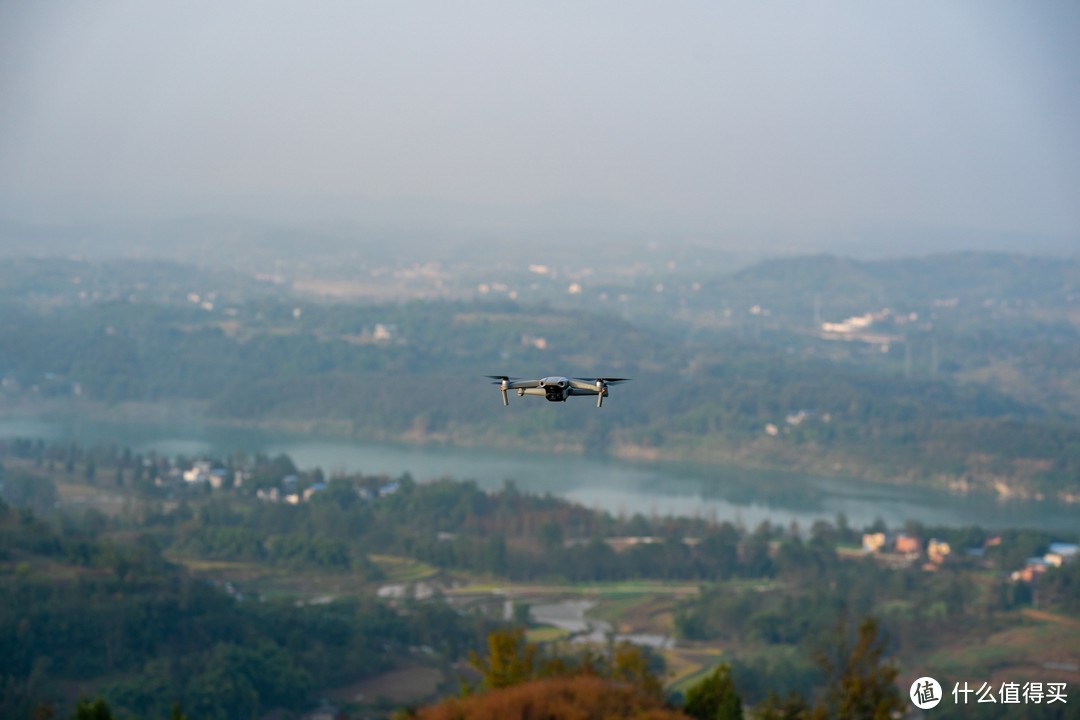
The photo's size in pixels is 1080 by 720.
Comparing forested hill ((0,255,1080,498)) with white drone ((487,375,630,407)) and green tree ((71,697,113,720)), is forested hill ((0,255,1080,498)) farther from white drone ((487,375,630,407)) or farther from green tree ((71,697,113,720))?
white drone ((487,375,630,407))

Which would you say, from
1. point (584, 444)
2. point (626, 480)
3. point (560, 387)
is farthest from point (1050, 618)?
point (560, 387)

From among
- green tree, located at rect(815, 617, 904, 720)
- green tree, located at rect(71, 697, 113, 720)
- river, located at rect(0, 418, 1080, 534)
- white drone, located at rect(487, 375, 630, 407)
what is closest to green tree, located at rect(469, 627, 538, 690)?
green tree, located at rect(815, 617, 904, 720)

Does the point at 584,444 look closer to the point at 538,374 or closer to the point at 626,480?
the point at 538,374

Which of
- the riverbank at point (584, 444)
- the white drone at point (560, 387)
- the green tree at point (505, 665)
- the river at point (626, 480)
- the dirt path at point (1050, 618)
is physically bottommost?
the dirt path at point (1050, 618)

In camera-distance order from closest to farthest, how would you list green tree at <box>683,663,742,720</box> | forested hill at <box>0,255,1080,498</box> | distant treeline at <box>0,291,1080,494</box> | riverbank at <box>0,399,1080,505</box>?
1. green tree at <box>683,663,742,720</box>
2. riverbank at <box>0,399,1080,505</box>
3. distant treeline at <box>0,291,1080,494</box>
4. forested hill at <box>0,255,1080,498</box>

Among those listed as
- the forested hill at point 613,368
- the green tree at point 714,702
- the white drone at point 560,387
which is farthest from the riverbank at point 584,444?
the white drone at point 560,387

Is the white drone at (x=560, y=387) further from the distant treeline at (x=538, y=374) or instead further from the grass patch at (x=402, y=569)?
the distant treeline at (x=538, y=374)

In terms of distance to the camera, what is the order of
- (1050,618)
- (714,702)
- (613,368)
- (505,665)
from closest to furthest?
(714,702) → (505,665) → (1050,618) → (613,368)
